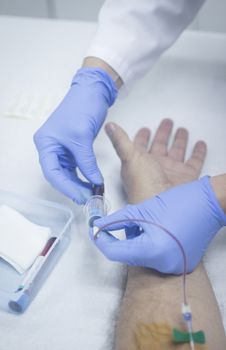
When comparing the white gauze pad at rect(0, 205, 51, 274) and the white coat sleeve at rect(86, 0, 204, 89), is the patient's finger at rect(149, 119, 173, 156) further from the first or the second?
the white gauze pad at rect(0, 205, 51, 274)

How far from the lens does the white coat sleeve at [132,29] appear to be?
52.9 inches

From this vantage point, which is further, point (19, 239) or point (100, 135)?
point (100, 135)

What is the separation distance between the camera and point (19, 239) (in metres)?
1.01

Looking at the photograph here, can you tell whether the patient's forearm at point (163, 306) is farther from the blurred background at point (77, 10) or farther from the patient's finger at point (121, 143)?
the blurred background at point (77, 10)

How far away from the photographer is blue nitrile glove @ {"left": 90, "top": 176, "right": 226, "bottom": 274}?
2.92 ft

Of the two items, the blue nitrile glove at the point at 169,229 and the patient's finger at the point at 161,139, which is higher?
the patient's finger at the point at 161,139

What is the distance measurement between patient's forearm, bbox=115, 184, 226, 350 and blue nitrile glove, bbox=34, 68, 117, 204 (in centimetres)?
27

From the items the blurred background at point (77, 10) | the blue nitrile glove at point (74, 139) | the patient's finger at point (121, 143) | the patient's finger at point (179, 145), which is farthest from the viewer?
the blurred background at point (77, 10)

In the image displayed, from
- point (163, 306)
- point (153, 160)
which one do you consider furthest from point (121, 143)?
point (163, 306)

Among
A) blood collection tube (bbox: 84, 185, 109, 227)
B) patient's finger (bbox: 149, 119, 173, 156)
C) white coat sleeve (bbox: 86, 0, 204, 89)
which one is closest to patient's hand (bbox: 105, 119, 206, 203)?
patient's finger (bbox: 149, 119, 173, 156)

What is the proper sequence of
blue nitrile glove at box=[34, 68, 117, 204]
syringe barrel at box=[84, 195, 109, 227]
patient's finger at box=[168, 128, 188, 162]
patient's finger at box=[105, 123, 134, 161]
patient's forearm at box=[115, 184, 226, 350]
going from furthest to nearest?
patient's finger at box=[168, 128, 188, 162]
patient's finger at box=[105, 123, 134, 161]
blue nitrile glove at box=[34, 68, 117, 204]
syringe barrel at box=[84, 195, 109, 227]
patient's forearm at box=[115, 184, 226, 350]

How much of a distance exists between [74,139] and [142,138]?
30cm

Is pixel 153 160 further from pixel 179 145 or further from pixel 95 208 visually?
pixel 95 208

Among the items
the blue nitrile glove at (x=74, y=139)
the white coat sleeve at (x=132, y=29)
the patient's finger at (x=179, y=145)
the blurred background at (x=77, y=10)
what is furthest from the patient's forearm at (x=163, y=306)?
the blurred background at (x=77, y=10)
